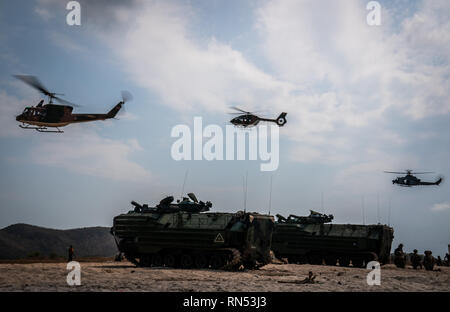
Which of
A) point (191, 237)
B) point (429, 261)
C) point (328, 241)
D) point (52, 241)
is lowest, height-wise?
point (52, 241)

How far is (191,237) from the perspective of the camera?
Answer: 25.1 meters

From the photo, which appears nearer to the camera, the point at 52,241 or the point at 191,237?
the point at 191,237

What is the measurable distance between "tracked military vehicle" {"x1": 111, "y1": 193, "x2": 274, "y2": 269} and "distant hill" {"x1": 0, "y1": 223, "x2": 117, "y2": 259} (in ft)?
105

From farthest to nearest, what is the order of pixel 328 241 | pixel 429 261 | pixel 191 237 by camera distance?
pixel 328 241 < pixel 429 261 < pixel 191 237

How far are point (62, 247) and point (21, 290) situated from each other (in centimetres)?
5231

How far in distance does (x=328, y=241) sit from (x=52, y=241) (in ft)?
142

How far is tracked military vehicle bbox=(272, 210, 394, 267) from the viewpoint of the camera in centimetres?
3297

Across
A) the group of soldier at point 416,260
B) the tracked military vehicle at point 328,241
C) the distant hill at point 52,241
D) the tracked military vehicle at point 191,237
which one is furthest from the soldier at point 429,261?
the distant hill at point 52,241

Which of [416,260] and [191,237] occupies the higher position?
[191,237]

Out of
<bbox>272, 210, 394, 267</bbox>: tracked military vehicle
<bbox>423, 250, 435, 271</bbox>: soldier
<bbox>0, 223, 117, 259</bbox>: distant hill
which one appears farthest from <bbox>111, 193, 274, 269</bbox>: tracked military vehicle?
<bbox>0, 223, 117, 259</bbox>: distant hill

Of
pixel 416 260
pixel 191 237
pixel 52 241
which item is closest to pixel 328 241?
pixel 416 260

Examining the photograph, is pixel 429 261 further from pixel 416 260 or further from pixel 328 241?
pixel 328 241
